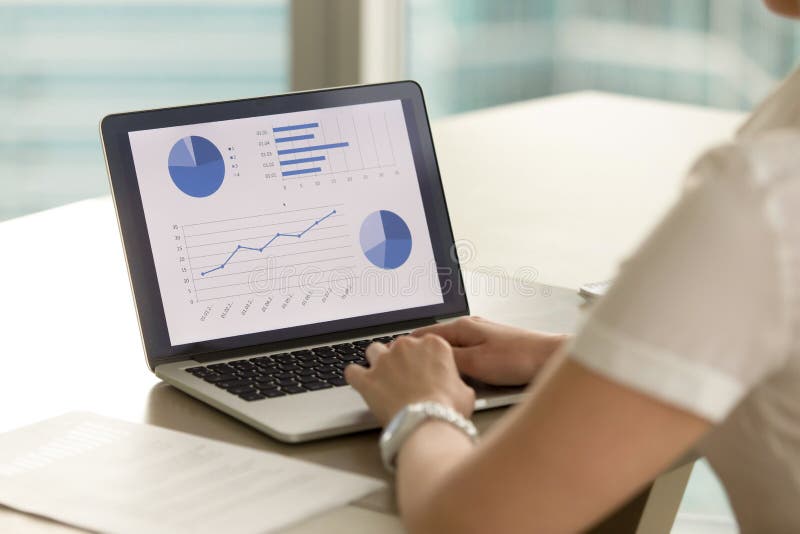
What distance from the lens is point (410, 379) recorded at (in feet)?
3.08

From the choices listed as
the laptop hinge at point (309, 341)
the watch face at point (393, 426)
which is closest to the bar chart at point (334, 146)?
the laptop hinge at point (309, 341)

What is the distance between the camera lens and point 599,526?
120 centimetres

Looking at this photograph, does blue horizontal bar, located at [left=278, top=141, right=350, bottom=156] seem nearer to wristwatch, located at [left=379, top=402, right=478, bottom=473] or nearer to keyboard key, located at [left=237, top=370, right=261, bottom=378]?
keyboard key, located at [left=237, top=370, right=261, bottom=378]

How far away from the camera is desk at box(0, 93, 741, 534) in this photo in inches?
40.3

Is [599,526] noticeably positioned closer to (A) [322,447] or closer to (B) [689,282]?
(A) [322,447]

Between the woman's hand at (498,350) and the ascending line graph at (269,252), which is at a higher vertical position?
the ascending line graph at (269,252)

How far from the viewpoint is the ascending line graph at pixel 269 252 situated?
1.14 meters

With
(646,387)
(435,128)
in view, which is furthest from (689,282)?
(435,128)

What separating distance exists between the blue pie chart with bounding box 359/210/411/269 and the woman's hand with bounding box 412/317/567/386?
0.13 metres

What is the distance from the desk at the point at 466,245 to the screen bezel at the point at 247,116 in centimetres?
6

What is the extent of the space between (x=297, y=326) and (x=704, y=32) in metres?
2.76

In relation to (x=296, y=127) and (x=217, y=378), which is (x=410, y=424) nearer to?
(x=217, y=378)

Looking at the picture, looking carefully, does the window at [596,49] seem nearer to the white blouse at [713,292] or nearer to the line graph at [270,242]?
the line graph at [270,242]

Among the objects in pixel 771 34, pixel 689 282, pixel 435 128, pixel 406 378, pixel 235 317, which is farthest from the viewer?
pixel 771 34
